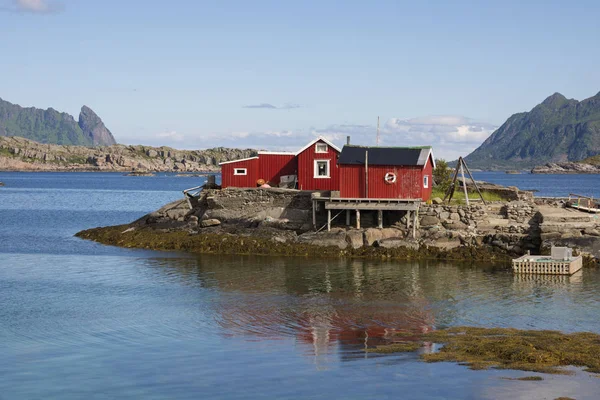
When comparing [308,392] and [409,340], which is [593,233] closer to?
[409,340]

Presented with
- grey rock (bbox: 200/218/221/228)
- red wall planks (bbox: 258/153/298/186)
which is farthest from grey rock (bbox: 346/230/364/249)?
grey rock (bbox: 200/218/221/228)

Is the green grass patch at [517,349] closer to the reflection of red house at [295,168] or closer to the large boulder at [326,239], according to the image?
the large boulder at [326,239]

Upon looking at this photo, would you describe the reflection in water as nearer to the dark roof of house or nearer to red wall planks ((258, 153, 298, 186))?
the dark roof of house

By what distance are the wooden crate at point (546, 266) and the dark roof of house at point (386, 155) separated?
31.8 feet

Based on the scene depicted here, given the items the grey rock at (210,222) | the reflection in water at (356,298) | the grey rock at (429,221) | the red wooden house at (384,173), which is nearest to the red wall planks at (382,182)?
the red wooden house at (384,173)

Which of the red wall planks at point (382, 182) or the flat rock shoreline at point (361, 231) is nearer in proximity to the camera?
the flat rock shoreline at point (361, 231)

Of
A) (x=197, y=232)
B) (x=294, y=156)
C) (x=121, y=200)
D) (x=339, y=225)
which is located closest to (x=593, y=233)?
(x=339, y=225)

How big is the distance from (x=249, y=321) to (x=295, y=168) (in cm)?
2498

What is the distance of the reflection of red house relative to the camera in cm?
4953

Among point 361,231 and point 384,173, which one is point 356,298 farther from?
point 384,173

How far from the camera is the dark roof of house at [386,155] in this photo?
151 ft

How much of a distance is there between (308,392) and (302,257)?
24681 mm

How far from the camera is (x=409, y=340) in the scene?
938 inches

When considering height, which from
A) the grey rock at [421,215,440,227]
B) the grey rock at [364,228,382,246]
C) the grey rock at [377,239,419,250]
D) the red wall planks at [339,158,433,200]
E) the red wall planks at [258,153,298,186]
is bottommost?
the grey rock at [377,239,419,250]
